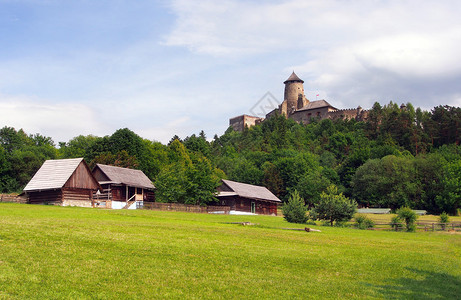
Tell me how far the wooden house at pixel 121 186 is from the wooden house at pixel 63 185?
4283 mm

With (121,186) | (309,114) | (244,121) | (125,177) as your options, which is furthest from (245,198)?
(244,121)

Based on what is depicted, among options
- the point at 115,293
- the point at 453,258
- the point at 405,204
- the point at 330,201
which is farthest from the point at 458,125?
the point at 115,293

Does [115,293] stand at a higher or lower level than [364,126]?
lower

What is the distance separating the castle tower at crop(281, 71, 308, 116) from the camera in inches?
6314

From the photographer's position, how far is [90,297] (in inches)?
530

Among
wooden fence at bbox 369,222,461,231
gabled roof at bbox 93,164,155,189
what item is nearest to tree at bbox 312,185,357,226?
wooden fence at bbox 369,222,461,231

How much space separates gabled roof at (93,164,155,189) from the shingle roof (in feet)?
27.2

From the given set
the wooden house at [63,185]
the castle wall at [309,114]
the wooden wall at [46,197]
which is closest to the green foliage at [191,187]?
the wooden house at [63,185]

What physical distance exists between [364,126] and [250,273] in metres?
115

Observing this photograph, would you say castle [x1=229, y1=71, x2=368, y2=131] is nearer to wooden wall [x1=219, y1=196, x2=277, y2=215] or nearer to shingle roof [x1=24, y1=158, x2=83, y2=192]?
wooden wall [x1=219, y1=196, x2=277, y2=215]

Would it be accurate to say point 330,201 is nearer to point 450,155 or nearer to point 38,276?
point 38,276

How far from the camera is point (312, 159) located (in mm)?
107250

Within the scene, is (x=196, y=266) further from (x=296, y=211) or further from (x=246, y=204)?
(x=246, y=204)

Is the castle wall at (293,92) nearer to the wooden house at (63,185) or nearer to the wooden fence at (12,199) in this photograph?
the wooden house at (63,185)
